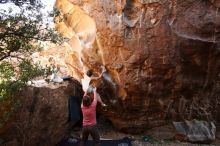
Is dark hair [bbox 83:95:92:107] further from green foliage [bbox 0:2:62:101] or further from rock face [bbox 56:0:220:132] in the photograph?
rock face [bbox 56:0:220:132]

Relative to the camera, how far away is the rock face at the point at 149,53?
9.18 metres

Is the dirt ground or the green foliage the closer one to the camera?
the green foliage

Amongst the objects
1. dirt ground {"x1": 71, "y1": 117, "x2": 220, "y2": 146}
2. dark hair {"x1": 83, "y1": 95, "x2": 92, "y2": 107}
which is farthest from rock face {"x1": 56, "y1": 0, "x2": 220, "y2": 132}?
dark hair {"x1": 83, "y1": 95, "x2": 92, "y2": 107}

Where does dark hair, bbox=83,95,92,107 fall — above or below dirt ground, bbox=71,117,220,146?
above

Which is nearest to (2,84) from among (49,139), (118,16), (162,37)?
(49,139)

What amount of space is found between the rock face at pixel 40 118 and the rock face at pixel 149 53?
1.35m

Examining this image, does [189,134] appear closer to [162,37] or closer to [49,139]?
[162,37]

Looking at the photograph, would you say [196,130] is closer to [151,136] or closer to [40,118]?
[151,136]

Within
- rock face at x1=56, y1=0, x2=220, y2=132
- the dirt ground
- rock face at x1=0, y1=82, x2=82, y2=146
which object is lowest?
the dirt ground

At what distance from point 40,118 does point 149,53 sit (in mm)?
2963

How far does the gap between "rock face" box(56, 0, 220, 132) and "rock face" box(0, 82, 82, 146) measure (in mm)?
1346

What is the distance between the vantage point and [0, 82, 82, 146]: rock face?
8164 mm

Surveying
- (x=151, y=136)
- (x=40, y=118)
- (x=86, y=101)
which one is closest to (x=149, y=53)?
(x=86, y=101)

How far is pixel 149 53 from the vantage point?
9.30 m
